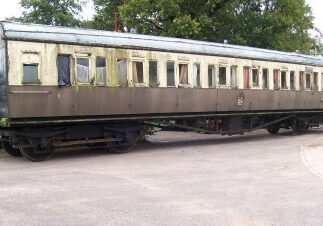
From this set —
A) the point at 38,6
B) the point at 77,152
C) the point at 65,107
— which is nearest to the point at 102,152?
the point at 77,152

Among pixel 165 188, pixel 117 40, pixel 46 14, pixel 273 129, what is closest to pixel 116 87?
pixel 117 40

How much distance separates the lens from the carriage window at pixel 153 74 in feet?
53.4

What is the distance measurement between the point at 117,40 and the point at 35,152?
418 centimetres

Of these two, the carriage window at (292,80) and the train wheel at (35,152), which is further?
the carriage window at (292,80)

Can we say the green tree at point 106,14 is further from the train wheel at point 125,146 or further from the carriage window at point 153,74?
the train wheel at point 125,146

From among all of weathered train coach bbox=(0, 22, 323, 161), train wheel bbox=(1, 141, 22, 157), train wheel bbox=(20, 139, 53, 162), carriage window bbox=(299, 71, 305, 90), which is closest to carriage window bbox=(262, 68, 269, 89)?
weathered train coach bbox=(0, 22, 323, 161)

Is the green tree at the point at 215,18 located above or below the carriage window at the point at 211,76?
above

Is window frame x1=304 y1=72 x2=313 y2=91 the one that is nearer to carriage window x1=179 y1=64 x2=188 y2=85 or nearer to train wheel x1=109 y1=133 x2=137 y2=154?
carriage window x1=179 y1=64 x2=188 y2=85

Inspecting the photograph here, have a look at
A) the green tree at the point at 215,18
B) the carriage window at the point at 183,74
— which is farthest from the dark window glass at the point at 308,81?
the carriage window at the point at 183,74

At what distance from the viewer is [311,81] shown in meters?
23.8

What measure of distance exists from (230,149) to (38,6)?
2865cm

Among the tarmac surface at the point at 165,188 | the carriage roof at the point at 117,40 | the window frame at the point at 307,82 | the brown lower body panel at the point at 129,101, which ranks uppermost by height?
the carriage roof at the point at 117,40

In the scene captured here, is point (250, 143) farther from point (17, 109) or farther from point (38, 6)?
point (38, 6)

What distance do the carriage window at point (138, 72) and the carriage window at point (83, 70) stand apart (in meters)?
1.65
